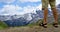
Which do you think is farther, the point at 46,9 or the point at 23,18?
the point at 23,18

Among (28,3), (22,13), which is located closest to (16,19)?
(22,13)

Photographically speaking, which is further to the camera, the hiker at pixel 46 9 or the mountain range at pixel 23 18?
the mountain range at pixel 23 18

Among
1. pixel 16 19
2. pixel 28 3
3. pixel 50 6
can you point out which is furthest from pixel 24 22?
pixel 50 6

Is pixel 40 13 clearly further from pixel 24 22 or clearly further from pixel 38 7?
pixel 24 22

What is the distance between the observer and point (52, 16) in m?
3.69

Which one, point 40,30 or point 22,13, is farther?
point 22,13

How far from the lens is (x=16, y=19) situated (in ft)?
12.0

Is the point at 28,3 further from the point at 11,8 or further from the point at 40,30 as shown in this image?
the point at 40,30

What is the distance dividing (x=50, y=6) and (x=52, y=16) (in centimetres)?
24

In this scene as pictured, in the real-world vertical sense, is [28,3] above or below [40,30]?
above

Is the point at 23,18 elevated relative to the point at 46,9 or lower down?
lower down

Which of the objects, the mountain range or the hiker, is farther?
the mountain range

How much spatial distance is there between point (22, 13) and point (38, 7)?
0.35m

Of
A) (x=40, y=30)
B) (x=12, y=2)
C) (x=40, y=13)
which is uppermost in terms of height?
(x=12, y=2)
